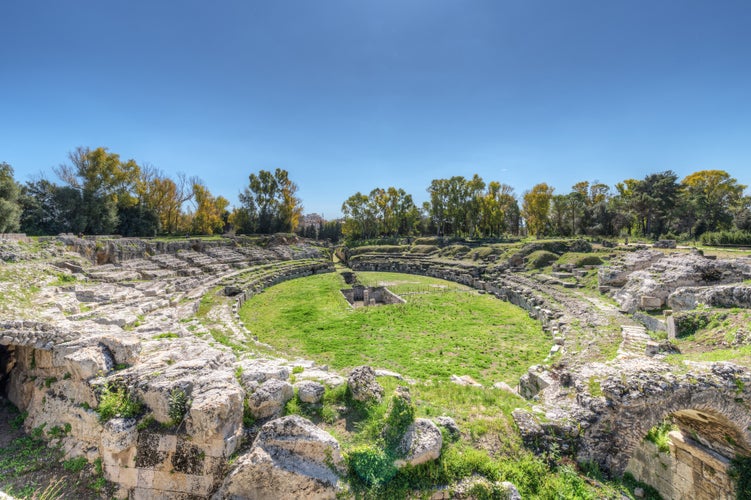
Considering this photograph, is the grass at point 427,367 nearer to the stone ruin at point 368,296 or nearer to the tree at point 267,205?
the stone ruin at point 368,296

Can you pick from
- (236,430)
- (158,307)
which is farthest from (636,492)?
(158,307)

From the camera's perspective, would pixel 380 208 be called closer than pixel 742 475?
No

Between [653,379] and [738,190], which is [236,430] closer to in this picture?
[653,379]

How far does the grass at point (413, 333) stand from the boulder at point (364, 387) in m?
3.67

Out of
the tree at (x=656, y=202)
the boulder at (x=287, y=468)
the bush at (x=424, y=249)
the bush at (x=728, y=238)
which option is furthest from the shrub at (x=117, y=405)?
the tree at (x=656, y=202)

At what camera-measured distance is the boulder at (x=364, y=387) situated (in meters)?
5.65

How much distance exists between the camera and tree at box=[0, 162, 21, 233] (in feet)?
64.4

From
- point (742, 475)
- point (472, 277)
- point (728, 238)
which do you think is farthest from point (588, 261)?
point (742, 475)

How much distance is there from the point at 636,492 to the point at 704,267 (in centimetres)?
1326

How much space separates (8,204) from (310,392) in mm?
28133

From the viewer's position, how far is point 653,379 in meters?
5.53

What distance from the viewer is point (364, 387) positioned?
18.8ft

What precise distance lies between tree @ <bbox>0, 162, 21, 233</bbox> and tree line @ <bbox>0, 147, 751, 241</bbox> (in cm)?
6

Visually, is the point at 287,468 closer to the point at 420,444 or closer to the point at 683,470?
the point at 420,444
